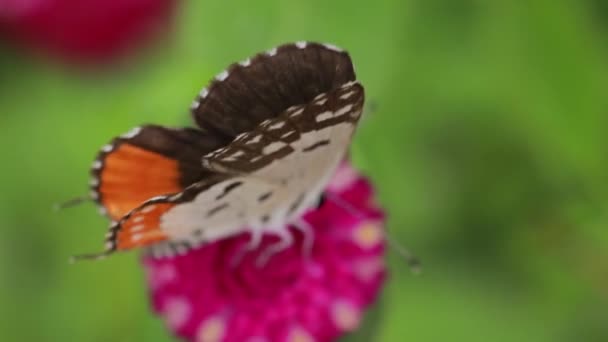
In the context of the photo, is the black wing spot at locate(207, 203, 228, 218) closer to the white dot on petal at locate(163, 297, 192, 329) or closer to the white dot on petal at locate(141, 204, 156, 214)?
the white dot on petal at locate(141, 204, 156, 214)

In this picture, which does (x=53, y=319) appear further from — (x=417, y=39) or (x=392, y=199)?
(x=417, y=39)

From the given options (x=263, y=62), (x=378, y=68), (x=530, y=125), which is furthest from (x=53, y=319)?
(x=263, y=62)

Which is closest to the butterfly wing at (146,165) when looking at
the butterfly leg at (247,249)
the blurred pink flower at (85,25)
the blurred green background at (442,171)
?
the butterfly leg at (247,249)

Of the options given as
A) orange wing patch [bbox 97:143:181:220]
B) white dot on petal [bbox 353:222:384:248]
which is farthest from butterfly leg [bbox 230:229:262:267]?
orange wing patch [bbox 97:143:181:220]

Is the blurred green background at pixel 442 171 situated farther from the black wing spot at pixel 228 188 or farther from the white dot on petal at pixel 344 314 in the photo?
the black wing spot at pixel 228 188

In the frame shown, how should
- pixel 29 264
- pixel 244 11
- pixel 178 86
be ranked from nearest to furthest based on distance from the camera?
pixel 244 11, pixel 178 86, pixel 29 264

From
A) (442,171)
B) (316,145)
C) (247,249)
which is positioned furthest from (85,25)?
(316,145)
